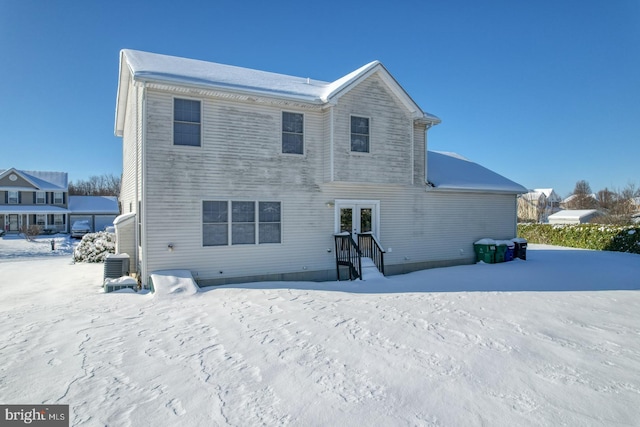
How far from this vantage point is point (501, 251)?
14.6 m

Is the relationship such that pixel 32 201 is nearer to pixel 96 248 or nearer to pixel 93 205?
pixel 93 205

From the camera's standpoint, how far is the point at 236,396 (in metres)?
3.99

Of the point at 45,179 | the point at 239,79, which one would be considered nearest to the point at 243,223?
the point at 239,79

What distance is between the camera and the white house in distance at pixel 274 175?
31.1 ft

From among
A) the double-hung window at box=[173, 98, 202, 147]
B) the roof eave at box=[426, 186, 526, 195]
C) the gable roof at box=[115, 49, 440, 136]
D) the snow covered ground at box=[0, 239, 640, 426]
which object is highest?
the gable roof at box=[115, 49, 440, 136]

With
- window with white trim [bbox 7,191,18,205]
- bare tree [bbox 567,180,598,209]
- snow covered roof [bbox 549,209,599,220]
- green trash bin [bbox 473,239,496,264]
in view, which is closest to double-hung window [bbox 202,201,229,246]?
green trash bin [bbox 473,239,496,264]

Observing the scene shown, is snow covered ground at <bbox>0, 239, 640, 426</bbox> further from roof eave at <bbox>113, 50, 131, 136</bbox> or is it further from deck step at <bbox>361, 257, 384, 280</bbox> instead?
roof eave at <bbox>113, 50, 131, 136</bbox>

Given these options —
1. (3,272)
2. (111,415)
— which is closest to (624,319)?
(111,415)

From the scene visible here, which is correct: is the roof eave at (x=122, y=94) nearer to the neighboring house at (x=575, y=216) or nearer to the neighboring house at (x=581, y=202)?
the neighboring house at (x=575, y=216)

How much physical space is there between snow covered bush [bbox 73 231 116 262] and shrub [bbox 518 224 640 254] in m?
24.0

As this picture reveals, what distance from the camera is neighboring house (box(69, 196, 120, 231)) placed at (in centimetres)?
4141

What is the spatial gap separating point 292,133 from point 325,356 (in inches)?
292

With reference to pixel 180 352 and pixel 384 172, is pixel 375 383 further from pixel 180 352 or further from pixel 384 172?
pixel 384 172

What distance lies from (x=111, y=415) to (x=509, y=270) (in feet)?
40.7
